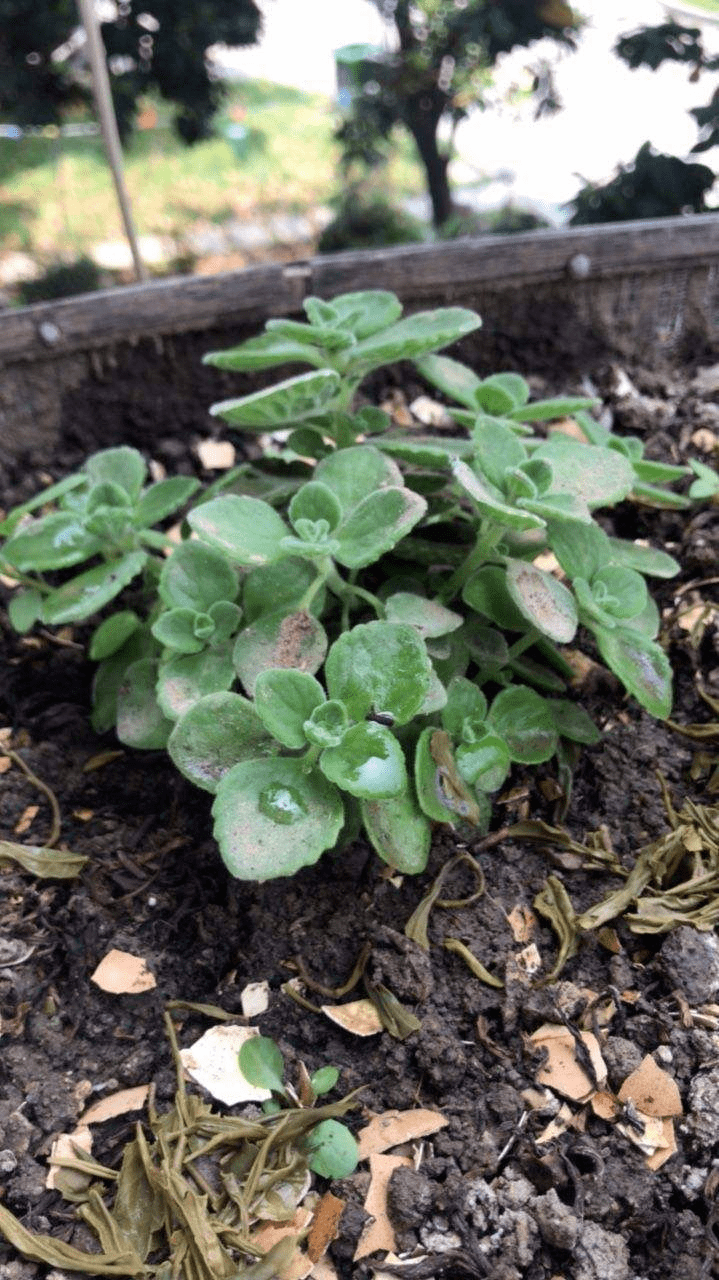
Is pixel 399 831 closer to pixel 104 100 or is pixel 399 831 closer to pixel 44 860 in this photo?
pixel 44 860

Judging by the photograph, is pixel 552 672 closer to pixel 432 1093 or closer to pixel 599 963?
pixel 599 963

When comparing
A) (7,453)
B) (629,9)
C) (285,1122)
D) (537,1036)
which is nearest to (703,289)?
(629,9)

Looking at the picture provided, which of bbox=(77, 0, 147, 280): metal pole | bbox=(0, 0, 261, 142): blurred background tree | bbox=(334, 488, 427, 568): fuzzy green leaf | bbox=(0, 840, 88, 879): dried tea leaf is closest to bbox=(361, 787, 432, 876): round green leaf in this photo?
bbox=(334, 488, 427, 568): fuzzy green leaf

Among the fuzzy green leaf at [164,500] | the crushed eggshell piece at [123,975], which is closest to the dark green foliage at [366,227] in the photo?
the fuzzy green leaf at [164,500]

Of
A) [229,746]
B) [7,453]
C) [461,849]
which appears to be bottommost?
[461,849]

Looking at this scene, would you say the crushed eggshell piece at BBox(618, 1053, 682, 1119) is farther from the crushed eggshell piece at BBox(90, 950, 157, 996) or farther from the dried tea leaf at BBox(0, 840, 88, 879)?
the dried tea leaf at BBox(0, 840, 88, 879)

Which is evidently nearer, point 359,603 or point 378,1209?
point 378,1209

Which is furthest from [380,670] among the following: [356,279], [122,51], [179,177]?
[179,177]
